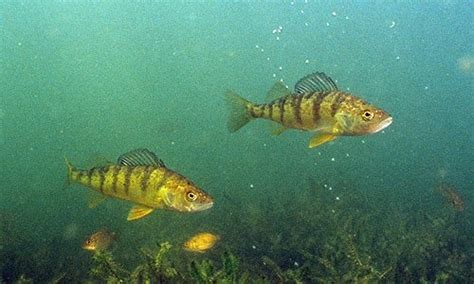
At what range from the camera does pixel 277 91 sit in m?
5.87

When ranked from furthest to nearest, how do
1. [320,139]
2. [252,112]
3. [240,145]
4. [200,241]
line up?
[240,145]
[200,241]
[252,112]
[320,139]

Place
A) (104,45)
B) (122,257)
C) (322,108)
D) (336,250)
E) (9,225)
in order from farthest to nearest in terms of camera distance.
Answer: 1. (104,45)
2. (9,225)
3. (122,257)
4. (336,250)
5. (322,108)

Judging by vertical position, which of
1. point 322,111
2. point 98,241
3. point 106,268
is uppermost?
point 322,111

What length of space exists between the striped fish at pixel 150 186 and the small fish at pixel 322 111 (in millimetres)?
1421

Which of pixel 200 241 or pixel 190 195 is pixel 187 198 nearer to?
pixel 190 195

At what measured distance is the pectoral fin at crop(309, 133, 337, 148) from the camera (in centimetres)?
522

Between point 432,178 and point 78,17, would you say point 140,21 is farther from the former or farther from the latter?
point 432,178

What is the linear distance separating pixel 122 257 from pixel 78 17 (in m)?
130

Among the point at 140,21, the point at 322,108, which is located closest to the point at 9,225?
the point at 322,108

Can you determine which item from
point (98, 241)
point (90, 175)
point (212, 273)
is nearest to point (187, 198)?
point (212, 273)

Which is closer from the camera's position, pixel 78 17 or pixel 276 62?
pixel 78 17

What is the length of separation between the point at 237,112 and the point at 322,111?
1.44 meters

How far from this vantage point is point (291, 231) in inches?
390

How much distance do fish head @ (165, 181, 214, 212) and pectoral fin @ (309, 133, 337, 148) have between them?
4.54 feet
